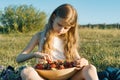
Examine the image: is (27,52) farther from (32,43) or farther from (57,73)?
(57,73)

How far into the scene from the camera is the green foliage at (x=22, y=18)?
35.5 m

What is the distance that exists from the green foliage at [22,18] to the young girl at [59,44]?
30274mm

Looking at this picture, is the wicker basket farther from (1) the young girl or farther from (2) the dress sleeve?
(2) the dress sleeve

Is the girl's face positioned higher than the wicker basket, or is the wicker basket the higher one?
the girl's face

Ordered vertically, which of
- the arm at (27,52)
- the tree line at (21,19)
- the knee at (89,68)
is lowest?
the tree line at (21,19)

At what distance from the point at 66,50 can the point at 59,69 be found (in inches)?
23.0

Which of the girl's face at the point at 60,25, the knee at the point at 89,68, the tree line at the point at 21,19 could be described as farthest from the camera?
the tree line at the point at 21,19

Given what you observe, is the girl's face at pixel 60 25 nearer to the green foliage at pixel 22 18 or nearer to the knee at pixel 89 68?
the knee at pixel 89 68

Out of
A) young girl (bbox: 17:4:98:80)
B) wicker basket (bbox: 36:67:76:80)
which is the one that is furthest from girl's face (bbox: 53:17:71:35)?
wicker basket (bbox: 36:67:76:80)

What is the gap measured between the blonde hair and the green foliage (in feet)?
99.3

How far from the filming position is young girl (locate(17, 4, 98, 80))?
4.42 m

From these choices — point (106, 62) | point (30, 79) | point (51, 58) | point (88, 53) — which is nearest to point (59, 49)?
point (51, 58)

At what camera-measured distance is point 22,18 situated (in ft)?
117

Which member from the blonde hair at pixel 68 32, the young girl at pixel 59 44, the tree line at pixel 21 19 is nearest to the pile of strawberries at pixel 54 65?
the young girl at pixel 59 44
